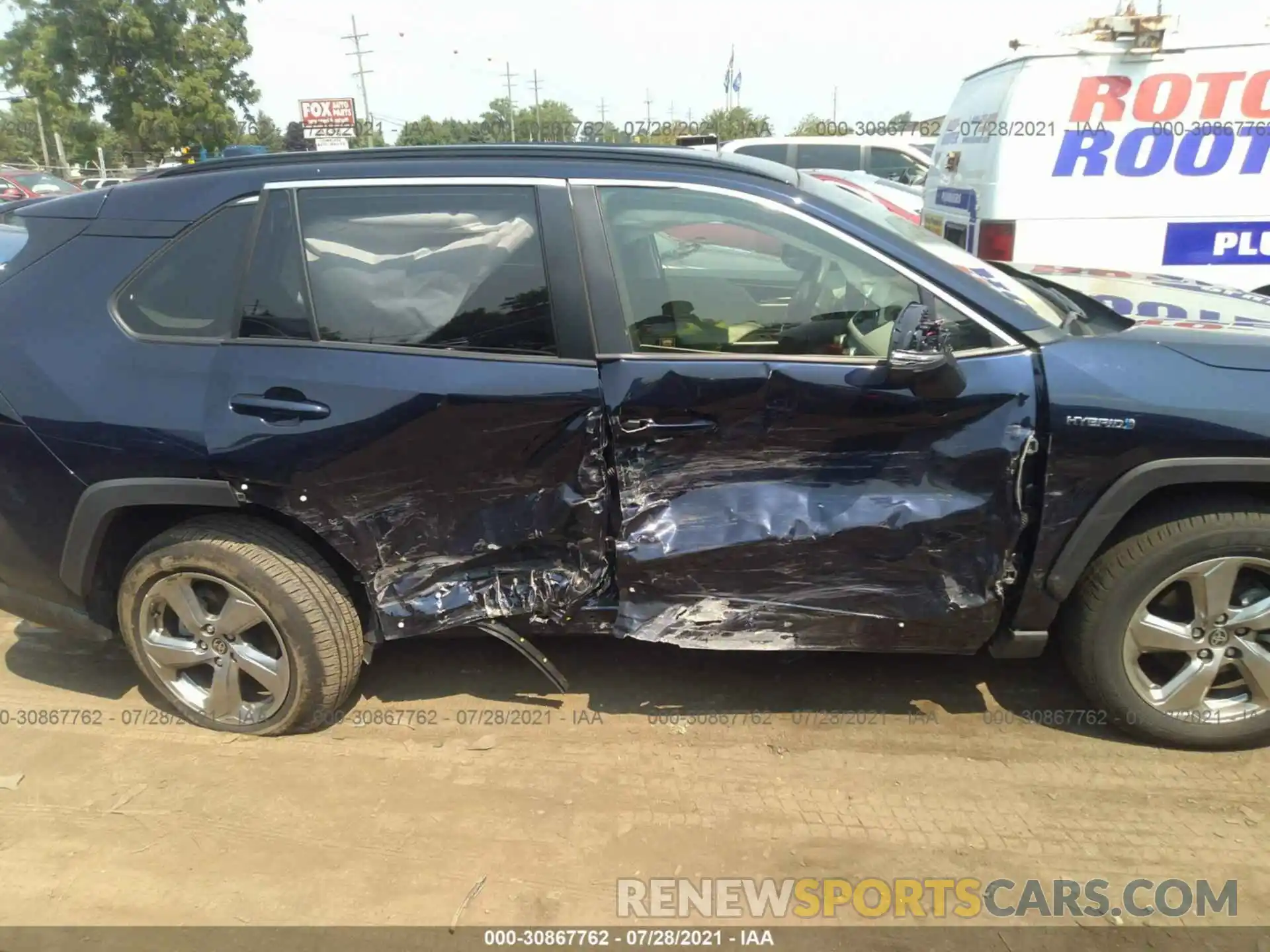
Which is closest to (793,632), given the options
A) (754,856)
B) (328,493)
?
(754,856)

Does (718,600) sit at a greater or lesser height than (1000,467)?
lesser

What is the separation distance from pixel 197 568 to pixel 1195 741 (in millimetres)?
3275

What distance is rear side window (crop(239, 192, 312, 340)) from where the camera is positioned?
280 centimetres

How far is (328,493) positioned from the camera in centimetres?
279

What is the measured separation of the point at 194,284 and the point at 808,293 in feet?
6.46

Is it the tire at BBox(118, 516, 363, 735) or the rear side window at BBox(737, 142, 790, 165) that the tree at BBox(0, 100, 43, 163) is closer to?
the rear side window at BBox(737, 142, 790, 165)

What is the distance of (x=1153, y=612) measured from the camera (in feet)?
9.05

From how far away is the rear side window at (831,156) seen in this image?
1323cm

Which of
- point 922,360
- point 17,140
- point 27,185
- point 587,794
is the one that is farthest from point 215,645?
point 17,140

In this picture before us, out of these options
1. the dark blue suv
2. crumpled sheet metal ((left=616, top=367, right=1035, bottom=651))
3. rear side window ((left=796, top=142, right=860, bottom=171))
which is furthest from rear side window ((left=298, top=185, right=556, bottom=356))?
rear side window ((left=796, top=142, right=860, bottom=171))

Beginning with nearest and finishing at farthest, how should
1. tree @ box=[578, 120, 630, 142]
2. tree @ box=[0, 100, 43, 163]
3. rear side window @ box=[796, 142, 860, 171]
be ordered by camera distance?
rear side window @ box=[796, 142, 860, 171] < tree @ box=[578, 120, 630, 142] < tree @ box=[0, 100, 43, 163]

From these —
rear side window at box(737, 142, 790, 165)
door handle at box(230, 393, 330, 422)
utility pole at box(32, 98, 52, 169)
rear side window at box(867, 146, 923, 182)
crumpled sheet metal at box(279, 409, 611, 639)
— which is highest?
utility pole at box(32, 98, 52, 169)

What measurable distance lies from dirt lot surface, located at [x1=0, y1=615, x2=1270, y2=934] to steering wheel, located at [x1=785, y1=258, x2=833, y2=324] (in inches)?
54.7

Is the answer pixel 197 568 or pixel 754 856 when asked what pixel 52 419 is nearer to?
pixel 197 568
